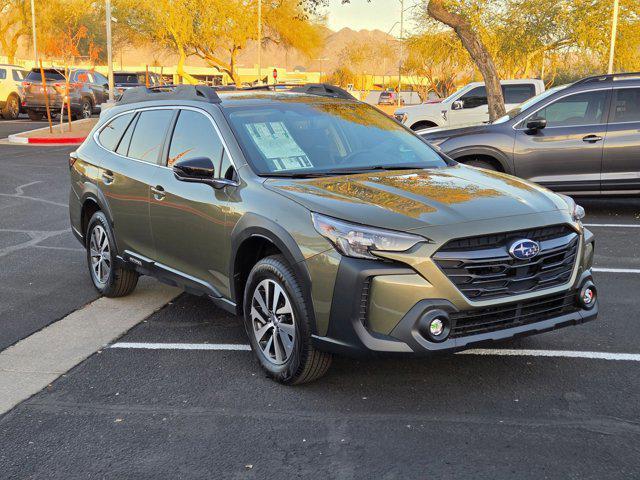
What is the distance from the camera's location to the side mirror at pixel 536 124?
1008 cm

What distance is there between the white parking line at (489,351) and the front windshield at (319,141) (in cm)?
130

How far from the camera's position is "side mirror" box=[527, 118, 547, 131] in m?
10.1

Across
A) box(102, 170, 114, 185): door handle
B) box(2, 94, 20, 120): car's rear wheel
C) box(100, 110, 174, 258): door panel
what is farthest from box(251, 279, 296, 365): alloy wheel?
box(2, 94, 20, 120): car's rear wheel

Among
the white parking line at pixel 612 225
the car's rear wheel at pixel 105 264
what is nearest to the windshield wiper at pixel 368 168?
the car's rear wheel at pixel 105 264

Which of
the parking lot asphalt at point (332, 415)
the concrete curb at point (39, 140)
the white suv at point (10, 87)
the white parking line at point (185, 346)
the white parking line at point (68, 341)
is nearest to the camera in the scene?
the parking lot asphalt at point (332, 415)

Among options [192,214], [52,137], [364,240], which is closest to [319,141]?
[192,214]

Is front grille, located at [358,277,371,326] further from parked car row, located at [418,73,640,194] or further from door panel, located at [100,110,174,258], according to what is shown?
parked car row, located at [418,73,640,194]

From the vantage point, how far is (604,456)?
3.68 meters

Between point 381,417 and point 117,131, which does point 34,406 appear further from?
point 117,131

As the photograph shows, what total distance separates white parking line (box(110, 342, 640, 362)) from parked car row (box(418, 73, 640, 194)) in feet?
18.0

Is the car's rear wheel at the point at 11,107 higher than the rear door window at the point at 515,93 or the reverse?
the reverse

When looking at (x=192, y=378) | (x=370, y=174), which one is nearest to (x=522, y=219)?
(x=370, y=174)

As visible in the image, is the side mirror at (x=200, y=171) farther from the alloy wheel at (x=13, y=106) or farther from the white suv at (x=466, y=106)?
the alloy wheel at (x=13, y=106)

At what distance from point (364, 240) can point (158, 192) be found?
214 cm
